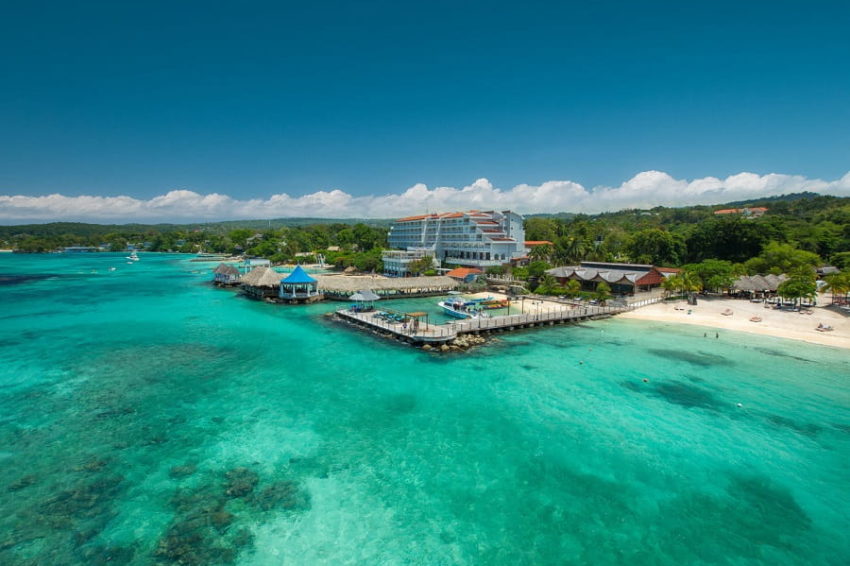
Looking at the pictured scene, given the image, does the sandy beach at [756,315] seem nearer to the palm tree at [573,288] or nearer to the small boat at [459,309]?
the palm tree at [573,288]

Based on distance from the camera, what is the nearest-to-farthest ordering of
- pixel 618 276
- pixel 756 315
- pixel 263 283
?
pixel 756 315, pixel 618 276, pixel 263 283

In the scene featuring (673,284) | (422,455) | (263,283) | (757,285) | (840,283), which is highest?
(840,283)

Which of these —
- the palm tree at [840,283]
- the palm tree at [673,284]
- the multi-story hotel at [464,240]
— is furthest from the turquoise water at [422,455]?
the multi-story hotel at [464,240]

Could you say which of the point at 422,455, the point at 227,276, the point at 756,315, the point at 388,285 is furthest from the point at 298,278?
the point at 756,315

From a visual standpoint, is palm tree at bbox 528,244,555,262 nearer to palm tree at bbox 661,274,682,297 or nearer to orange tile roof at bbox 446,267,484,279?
orange tile roof at bbox 446,267,484,279

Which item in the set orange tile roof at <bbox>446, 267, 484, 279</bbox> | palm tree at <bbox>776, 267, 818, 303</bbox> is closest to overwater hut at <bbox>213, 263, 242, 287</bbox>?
orange tile roof at <bbox>446, 267, 484, 279</bbox>

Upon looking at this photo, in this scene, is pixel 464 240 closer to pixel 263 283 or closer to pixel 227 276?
pixel 263 283

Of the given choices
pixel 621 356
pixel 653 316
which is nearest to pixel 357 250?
pixel 653 316

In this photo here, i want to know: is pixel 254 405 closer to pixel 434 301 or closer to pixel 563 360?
pixel 563 360

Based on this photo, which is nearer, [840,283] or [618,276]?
[840,283]
